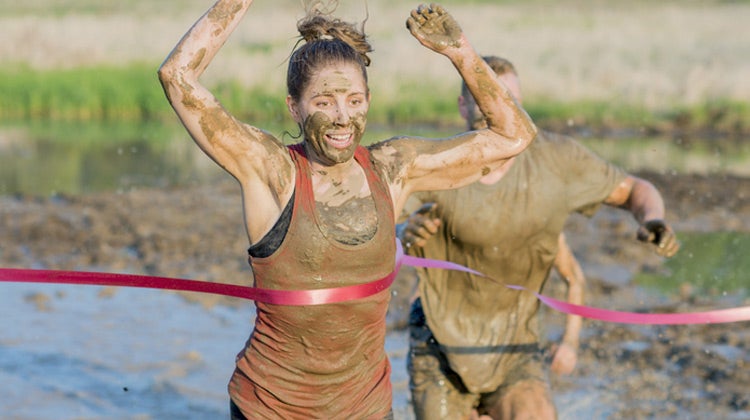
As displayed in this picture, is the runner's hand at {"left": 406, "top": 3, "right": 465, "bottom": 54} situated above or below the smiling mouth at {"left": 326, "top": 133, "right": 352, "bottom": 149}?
above

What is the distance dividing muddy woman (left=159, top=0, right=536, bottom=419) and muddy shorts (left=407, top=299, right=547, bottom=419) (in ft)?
4.66

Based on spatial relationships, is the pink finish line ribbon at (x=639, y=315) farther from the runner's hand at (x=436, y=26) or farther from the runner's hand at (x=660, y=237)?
the runner's hand at (x=436, y=26)

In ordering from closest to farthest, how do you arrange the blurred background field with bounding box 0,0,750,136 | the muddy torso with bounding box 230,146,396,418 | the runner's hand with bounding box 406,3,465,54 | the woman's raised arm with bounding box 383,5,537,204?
1. the muddy torso with bounding box 230,146,396,418
2. the runner's hand with bounding box 406,3,465,54
3. the woman's raised arm with bounding box 383,5,537,204
4. the blurred background field with bounding box 0,0,750,136

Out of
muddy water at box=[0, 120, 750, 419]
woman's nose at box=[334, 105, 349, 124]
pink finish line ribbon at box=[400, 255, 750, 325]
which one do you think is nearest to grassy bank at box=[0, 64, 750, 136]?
muddy water at box=[0, 120, 750, 419]

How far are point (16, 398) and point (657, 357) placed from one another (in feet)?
14.1

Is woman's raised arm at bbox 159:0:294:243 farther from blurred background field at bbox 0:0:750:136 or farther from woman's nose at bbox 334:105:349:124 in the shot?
blurred background field at bbox 0:0:750:136

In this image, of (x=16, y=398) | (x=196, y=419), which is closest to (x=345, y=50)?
(x=196, y=419)

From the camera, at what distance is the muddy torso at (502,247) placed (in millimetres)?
5043

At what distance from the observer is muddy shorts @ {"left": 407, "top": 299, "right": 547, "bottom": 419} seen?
517 cm

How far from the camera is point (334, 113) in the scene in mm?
3559

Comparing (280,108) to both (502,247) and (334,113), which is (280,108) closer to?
(502,247)

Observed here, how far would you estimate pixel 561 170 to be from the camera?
17.0 feet

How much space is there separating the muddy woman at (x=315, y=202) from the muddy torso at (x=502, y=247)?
1.29 m

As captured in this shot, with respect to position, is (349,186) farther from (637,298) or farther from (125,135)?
(125,135)
